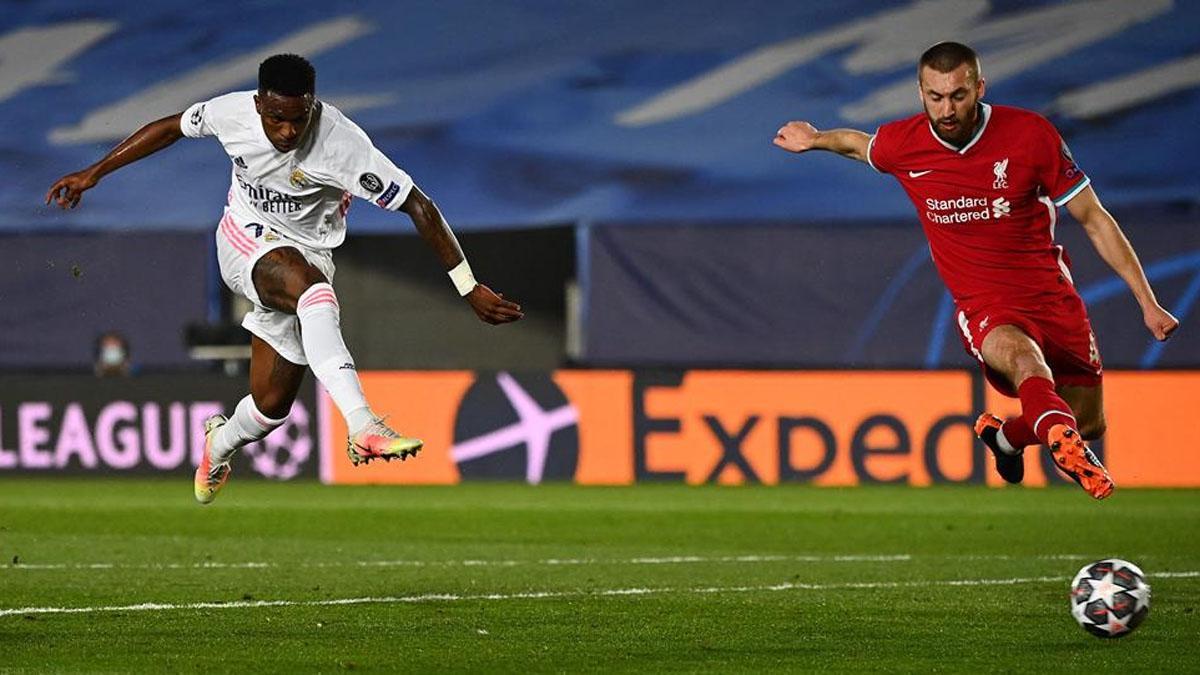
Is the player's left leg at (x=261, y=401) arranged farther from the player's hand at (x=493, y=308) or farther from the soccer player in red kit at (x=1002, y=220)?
the soccer player in red kit at (x=1002, y=220)

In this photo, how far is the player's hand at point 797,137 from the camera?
9.42m

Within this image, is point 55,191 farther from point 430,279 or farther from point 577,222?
point 430,279

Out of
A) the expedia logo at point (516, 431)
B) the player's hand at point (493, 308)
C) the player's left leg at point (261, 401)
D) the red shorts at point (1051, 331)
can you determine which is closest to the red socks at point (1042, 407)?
the red shorts at point (1051, 331)

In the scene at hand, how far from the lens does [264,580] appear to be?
1031 cm

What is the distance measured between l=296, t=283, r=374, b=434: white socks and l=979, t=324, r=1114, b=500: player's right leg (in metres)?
2.78

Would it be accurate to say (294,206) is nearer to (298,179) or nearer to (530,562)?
(298,179)

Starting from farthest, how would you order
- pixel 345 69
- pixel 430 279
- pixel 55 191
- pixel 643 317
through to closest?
pixel 430 279, pixel 345 69, pixel 643 317, pixel 55 191

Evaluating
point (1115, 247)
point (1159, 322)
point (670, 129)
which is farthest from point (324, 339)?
point (670, 129)

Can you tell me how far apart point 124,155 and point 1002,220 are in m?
3.98

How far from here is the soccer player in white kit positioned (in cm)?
877

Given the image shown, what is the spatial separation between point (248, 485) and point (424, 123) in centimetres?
514

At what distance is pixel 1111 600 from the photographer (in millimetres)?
7648

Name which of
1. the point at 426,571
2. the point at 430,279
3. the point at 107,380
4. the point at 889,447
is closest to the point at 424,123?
the point at 430,279

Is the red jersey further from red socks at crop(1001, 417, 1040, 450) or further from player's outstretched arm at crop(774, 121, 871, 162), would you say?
red socks at crop(1001, 417, 1040, 450)
